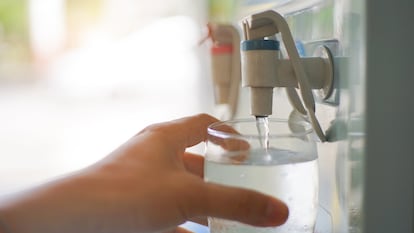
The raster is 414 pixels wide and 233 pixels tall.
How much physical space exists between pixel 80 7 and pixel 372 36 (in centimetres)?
91

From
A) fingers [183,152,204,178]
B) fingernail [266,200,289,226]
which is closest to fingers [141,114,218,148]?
fingers [183,152,204,178]

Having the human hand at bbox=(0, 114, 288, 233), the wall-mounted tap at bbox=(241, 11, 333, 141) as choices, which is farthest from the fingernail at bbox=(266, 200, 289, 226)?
the wall-mounted tap at bbox=(241, 11, 333, 141)

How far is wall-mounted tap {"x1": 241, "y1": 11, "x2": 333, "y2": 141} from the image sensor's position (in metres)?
0.40

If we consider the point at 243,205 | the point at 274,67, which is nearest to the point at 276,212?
the point at 243,205

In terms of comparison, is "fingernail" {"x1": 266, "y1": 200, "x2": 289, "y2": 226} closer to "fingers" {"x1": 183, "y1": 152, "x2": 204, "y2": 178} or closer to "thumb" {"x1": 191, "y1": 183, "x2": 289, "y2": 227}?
"thumb" {"x1": 191, "y1": 183, "x2": 289, "y2": 227}

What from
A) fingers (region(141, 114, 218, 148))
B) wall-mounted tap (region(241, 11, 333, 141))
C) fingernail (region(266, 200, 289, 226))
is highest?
wall-mounted tap (region(241, 11, 333, 141))

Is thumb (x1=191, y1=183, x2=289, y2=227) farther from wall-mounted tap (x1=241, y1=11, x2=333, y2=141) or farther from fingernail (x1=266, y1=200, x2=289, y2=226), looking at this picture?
wall-mounted tap (x1=241, y1=11, x2=333, y2=141)

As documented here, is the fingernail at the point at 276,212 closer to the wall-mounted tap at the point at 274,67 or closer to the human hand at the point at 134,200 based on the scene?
the human hand at the point at 134,200

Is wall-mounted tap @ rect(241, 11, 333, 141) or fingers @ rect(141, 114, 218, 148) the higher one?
wall-mounted tap @ rect(241, 11, 333, 141)

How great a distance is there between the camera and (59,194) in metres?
0.37

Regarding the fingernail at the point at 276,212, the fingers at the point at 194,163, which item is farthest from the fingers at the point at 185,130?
the fingernail at the point at 276,212

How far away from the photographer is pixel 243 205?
0.32m

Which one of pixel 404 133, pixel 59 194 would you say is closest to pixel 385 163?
pixel 404 133

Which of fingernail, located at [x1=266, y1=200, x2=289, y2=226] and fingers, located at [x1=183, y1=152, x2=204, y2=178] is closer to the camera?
fingernail, located at [x1=266, y1=200, x2=289, y2=226]
